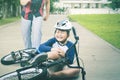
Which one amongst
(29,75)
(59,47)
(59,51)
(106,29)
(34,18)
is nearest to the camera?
(29,75)

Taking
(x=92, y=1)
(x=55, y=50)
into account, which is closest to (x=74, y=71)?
(x=55, y=50)

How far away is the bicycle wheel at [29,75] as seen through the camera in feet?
17.3

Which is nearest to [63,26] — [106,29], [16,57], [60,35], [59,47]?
[60,35]

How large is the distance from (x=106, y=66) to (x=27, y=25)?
2017 millimetres

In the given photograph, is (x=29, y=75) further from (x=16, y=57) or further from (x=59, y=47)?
(x=59, y=47)

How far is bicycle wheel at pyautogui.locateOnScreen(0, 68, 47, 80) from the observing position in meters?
5.26

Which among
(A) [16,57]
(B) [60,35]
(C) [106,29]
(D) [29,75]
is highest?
(B) [60,35]

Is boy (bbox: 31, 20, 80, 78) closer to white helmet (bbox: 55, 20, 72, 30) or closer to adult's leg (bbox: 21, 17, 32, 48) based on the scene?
white helmet (bbox: 55, 20, 72, 30)

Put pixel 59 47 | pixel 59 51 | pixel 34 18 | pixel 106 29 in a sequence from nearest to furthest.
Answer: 1. pixel 59 51
2. pixel 59 47
3. pixel 34 18
4. pixel 106 29

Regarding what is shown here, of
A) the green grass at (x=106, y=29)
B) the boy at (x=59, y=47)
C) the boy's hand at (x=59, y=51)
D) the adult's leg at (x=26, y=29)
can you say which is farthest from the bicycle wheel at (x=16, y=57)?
the green grass at (x=106, y=29)

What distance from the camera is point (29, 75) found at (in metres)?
5.51

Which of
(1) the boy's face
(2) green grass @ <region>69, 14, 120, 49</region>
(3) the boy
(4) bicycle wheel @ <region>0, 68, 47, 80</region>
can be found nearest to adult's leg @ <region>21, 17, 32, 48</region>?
(3) the boy

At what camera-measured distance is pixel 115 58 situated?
1054 cm

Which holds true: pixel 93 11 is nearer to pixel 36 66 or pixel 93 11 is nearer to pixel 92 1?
pixel 92 1
